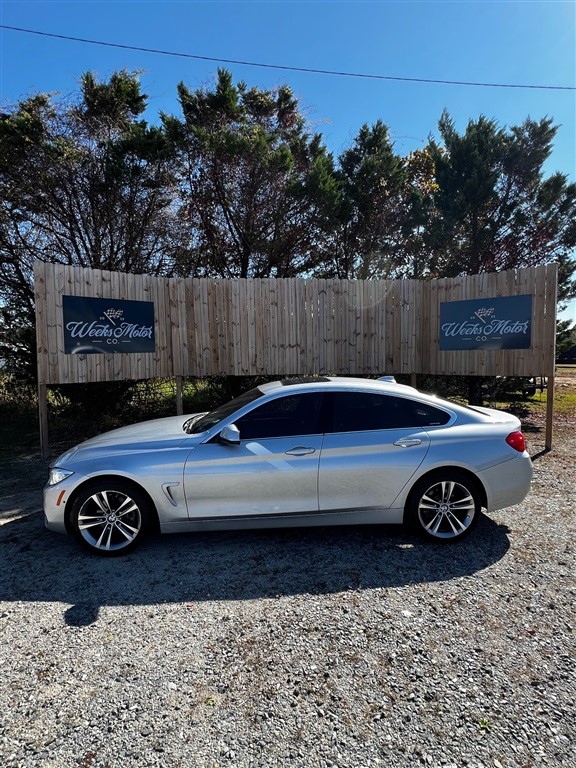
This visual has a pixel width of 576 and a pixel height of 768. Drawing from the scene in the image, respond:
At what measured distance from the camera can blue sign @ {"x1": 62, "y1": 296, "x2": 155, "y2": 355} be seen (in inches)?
295

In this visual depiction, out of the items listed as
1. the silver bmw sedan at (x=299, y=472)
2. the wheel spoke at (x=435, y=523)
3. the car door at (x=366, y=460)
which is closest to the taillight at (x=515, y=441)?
the silver bmw sedan at (x=299, y=472)

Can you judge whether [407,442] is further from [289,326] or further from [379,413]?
[289,326]

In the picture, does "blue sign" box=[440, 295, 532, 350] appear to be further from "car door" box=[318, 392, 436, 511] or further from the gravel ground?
"car door" box=[318, 392, 436, 511]

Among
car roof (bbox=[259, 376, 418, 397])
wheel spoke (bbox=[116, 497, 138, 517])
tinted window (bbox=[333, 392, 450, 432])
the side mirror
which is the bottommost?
wheel spoke (bbox=[116, 497, 138, 517])

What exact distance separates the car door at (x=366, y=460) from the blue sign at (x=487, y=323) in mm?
4648

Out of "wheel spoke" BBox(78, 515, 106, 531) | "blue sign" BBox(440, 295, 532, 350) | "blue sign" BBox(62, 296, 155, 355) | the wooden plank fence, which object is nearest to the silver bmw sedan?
"wheel spoke" BBox(78, 515, 106, 531)

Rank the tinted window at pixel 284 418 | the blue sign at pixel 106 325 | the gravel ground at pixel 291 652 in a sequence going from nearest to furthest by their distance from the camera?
1. the gravel ground at pixel 291 652
2. the tinted window at pixel 284 418
3. the blue sign at pixel 106 325

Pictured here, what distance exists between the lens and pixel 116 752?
2.11m

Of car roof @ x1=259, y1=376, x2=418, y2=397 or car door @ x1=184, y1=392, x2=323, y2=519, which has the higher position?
car roof @ x1=259, y1=376, x2=418, y2=397

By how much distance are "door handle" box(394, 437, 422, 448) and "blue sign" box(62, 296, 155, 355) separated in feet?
18.0

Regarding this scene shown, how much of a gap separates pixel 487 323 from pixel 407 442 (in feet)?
16.3

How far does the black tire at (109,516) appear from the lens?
4008 millimetres

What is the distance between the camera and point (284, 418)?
14.0 ft

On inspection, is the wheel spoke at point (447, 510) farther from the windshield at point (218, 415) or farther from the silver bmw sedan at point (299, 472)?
the windshield at point (218, 415)
